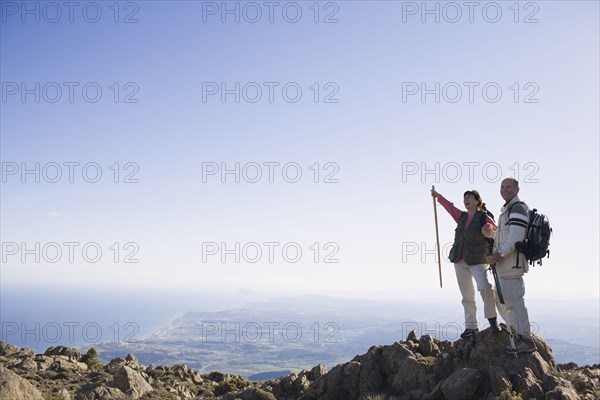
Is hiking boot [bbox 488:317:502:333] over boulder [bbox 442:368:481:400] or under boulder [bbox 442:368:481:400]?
over

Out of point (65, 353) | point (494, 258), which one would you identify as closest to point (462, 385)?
point (494, 258)

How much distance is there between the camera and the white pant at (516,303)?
11.1 metres

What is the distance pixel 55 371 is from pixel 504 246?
23031 millimetres

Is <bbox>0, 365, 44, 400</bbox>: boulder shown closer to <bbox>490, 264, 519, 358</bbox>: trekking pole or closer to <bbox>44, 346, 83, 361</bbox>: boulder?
<bbox>490, 264, 519, 358</bbox>: trekking pole

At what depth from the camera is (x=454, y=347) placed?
12.8 metres

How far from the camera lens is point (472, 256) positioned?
39.2 ft

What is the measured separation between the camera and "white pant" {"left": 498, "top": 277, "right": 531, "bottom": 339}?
11.1 meters

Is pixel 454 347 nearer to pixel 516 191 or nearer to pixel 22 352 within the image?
pixel 516 191

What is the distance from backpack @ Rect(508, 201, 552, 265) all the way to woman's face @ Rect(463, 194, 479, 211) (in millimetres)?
1655

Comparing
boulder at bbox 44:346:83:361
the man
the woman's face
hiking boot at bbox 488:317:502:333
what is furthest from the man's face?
boulder at bbox 44:346:83:361

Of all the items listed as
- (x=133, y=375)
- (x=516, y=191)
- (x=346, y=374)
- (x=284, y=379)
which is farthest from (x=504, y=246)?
(x=133, y=375)

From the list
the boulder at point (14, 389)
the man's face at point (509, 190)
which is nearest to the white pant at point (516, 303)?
the man's face at point (509, 190)

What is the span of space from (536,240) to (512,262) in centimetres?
85

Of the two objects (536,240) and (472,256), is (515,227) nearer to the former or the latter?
(536,240)
